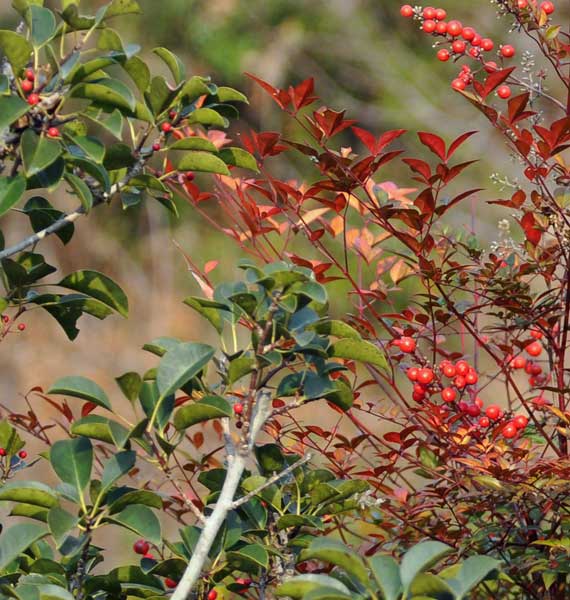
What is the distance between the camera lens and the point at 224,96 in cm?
95

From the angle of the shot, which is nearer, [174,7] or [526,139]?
[526,139]

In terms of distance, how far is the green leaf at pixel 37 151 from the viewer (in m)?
0.79

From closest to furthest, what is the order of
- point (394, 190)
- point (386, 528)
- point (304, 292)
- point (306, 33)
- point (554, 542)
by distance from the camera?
point (304, 292) < point (554, 542) < point (386, 528) < point (394, 190) < point (306, 33)

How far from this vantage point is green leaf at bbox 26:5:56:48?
828 millimetres

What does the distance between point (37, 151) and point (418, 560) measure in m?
0.46

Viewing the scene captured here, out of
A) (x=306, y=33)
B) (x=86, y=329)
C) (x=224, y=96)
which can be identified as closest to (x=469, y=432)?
(x=224, y=96)

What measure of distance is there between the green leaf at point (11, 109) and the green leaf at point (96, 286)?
214mm

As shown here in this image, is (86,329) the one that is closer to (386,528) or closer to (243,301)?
(386,528)

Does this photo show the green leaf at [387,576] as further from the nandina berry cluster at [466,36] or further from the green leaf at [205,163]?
the nandina berry cluster at [466,36]

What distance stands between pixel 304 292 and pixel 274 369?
0.32ft

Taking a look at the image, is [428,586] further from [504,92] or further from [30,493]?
[504,92]

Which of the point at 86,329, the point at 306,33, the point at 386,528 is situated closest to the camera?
the point at 386,528

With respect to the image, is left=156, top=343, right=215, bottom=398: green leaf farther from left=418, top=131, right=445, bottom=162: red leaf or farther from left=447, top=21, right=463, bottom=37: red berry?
left=447, top=21, right=463, bottom=37: red berry

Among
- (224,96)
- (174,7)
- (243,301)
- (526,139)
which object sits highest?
(174,7)
